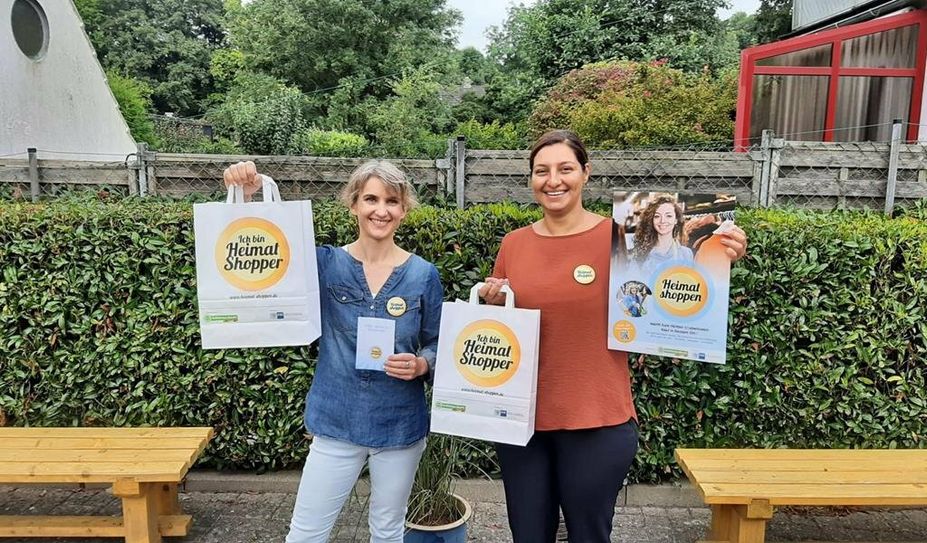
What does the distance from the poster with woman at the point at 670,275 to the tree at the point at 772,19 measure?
21228 mm

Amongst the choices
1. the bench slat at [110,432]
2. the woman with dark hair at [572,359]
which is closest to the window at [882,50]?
the woman with dark hair at [572,359]

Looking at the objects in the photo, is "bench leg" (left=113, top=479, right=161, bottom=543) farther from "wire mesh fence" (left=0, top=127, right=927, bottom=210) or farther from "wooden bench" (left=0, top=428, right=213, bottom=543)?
"wire mesh fence" (left=0, top=127, right=927, bottom=210)

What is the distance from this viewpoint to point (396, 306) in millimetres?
2031

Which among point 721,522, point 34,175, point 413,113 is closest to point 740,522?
point 721,522

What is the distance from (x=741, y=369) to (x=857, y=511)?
1.07 meters

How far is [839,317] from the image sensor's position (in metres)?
3.18

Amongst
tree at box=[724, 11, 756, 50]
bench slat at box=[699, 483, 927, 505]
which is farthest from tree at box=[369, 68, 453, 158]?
bench slat at box=[699, 483, 927, 505]

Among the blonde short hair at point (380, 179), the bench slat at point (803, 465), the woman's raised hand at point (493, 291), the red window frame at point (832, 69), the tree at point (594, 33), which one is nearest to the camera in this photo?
the woman's raised hand at point (493, 291)

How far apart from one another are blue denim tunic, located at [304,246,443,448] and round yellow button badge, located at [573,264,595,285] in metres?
0.50

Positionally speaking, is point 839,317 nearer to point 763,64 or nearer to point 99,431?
point 99,431

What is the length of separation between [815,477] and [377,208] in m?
Result: 2.26

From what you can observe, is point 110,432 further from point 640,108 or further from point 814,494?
point 640,108

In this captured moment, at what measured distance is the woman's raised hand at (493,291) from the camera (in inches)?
75.0

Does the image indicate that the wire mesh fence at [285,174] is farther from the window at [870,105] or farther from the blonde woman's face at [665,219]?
the window at [870,105]
